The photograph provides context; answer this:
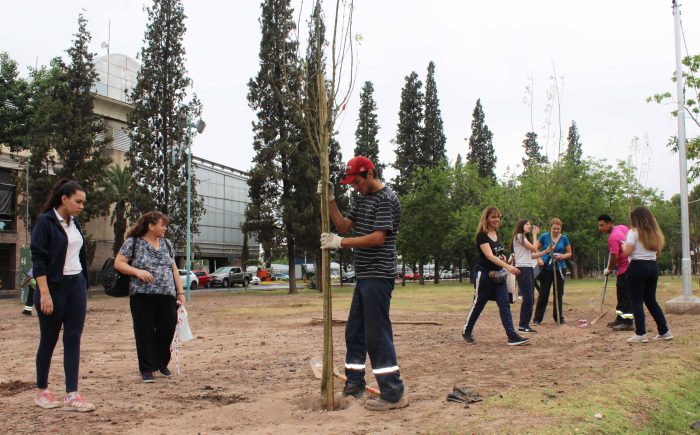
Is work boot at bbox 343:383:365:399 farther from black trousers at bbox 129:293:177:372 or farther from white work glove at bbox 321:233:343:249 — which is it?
black trousers at bbox 129:293:177:372

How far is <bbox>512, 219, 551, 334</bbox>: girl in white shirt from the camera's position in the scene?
31.1ft

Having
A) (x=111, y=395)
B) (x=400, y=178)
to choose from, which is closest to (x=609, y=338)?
(x=111, y=395)

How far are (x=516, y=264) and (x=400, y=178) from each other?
145 ft

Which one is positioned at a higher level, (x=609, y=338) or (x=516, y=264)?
(x=516, y=264)

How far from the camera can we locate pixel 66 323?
198 inches

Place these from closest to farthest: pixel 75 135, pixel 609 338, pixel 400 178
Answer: pixel 609 338, pixel 75 135, pixel 400 178

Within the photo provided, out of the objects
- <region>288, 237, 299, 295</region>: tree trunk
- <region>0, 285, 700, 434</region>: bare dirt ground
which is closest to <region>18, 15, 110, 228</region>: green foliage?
<region>288, 237, 299, 295</region>: tree trunk

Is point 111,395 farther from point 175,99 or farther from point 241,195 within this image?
point 241,195

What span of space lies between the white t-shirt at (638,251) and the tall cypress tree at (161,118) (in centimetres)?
2749

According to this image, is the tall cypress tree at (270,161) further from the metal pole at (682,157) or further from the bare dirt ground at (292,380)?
the bare dirt ground at (292,380)

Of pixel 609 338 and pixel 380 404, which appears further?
pixel 609 338

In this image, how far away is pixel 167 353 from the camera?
6602 mm

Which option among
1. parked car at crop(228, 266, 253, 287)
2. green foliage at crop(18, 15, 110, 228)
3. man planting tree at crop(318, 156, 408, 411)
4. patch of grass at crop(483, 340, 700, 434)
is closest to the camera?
patch of grass at crop(483, 340, 700, 434)

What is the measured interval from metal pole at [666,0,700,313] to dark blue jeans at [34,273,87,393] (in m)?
12.3
